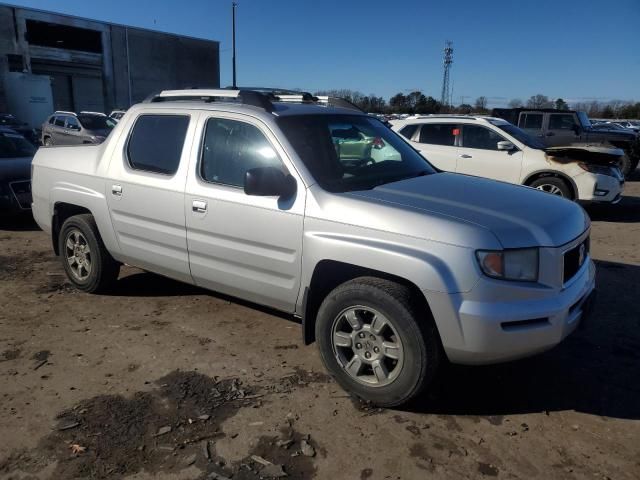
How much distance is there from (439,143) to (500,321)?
25.3 ft

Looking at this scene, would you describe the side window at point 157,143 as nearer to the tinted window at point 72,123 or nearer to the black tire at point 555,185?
the black tire at point 555,185

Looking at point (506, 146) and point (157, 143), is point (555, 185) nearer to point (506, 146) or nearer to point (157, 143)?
point (506, 146)

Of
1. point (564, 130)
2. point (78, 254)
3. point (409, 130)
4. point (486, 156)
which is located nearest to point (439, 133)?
point (409, 130)

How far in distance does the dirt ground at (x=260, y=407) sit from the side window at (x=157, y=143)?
1.34 meters

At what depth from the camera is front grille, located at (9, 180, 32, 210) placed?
315 inches

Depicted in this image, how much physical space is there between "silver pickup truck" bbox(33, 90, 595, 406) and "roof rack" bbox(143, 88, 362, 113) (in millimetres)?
18

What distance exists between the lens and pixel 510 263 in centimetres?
288

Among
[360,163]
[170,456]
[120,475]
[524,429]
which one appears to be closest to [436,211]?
[360,163]

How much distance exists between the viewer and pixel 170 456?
2.81 meters

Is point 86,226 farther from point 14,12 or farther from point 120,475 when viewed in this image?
point 14,12

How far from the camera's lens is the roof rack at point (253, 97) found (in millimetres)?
3947

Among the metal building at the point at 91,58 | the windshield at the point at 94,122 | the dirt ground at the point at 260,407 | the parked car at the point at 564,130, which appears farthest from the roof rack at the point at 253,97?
the metal building at the point at 91,58

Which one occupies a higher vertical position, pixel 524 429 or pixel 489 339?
pixel 489 339

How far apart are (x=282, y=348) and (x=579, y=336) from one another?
2.42 metres
